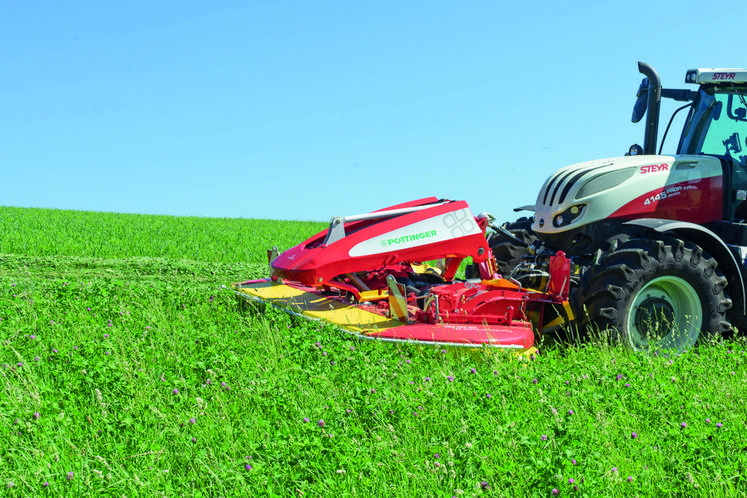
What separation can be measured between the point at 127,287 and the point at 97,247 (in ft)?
29.6

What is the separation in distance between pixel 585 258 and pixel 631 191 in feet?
2.83

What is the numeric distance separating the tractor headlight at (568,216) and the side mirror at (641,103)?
60.3 inches

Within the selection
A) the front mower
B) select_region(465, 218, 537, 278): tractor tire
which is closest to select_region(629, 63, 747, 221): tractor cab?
select_region(465, 218, 537, 278): tractor tire

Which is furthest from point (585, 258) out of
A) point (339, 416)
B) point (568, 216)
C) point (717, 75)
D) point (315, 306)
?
point (339, 416)

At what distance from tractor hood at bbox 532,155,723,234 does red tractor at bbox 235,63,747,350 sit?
1cm

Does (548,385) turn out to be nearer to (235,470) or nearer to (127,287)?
(235,470)

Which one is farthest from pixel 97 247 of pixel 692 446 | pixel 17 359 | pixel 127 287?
pixel 692 446

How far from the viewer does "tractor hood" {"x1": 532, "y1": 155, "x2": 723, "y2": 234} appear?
693 centimetres

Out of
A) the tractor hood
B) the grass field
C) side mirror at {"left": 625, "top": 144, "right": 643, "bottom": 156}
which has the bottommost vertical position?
the grass field

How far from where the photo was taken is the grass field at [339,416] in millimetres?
3351

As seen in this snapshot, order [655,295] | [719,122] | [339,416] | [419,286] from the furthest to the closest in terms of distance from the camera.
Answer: [719,122]
[419,286]
[655,295]
[339,416]

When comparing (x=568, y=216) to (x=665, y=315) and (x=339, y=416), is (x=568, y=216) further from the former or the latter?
(x=339, y=416)

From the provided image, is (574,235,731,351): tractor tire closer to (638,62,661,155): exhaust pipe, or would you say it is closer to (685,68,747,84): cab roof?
(638,62,661,155): exhaust pipe

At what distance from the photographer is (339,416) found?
4062 millimetres
